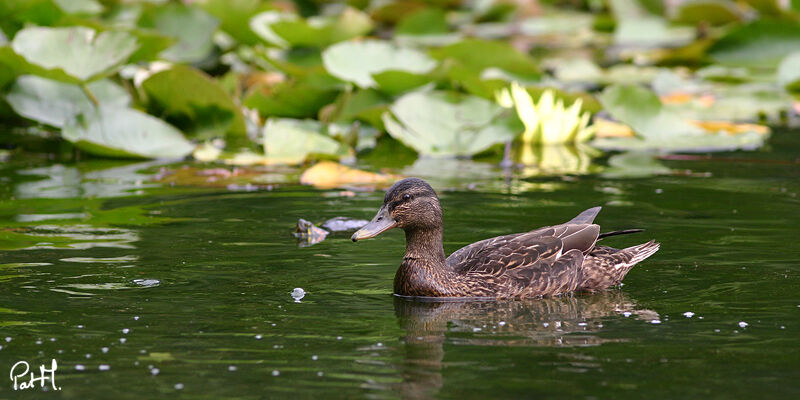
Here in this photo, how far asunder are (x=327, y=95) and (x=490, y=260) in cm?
Answer: 597

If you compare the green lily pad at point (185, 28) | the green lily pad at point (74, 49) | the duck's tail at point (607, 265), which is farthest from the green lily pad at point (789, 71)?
the green lily pad at point (74, 49)

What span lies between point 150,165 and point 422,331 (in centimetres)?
620

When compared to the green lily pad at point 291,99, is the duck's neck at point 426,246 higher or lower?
lower

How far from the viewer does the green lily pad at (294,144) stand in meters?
11.3

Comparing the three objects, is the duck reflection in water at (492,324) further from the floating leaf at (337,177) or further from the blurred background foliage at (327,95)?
the blurred background foliage at (327,95)

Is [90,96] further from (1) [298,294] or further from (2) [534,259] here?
(2) [534,259]

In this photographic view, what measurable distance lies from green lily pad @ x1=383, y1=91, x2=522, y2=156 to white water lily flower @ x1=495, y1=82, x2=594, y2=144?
31 centimetres

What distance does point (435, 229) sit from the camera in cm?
701

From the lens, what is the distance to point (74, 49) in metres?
11.1

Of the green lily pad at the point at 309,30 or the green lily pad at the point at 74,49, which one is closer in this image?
the green lily pad at the point at 74,49

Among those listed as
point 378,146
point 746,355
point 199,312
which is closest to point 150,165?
point 378,146

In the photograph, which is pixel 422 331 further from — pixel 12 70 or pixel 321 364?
pixel 12 70

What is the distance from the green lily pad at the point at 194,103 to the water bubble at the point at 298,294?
5309mm
